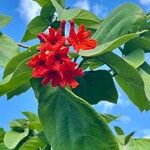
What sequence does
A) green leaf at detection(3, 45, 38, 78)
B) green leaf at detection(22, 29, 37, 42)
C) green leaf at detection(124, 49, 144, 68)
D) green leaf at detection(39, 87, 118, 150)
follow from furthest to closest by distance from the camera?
green leaf at detection(22, 29, 37, 42) < green leaf at detection(124, 49, 144, 68) < green leaf at detection(3, 45, 38, 78) < green leaf at detection(39, 87, 118, 150)

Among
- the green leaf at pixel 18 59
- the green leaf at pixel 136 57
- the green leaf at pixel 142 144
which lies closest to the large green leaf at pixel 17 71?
the green leaf at pixel 18 59

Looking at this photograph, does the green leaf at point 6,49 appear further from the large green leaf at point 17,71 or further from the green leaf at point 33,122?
the green leaf at point 33,122

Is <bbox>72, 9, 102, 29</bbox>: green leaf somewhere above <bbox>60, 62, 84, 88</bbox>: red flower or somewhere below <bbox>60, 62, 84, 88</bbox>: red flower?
above

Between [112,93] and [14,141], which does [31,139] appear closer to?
[14,141]

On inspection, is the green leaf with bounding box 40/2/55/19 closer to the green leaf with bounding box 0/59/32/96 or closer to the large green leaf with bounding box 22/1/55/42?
the large green leaf with bounding box 22/1/55/42

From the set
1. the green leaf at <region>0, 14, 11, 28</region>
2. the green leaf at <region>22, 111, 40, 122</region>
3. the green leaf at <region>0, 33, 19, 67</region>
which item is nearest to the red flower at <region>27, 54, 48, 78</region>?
the green leaf at <region>0, 33, 19, 67</region>


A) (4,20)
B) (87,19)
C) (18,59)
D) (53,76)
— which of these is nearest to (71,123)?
(53,76)

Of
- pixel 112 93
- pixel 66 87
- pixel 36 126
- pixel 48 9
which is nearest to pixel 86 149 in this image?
pixel 66 87

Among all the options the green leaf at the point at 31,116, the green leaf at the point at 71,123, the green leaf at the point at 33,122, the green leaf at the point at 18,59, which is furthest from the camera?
the green leaf at the point at 31,116
